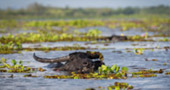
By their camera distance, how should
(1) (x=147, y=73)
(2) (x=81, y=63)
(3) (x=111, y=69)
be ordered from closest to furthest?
Result: (3) (x=111, y=69), (1) (x=147, y=73), (2) (x=81, y=63)

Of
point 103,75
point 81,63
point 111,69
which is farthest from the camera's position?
point 81,63

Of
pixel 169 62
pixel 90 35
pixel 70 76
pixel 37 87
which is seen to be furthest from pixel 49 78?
pixel 90 35

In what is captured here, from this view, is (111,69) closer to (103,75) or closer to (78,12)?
(103,75)

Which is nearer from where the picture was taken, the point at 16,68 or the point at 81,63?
the point at 81,63

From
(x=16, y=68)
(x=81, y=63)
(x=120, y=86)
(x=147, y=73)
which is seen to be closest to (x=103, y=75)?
(x=81, y=63)

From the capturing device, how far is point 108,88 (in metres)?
13.0

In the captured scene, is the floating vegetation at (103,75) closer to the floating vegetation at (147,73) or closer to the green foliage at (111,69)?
the green foliage at (111,69)

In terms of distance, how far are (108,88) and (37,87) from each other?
216cm

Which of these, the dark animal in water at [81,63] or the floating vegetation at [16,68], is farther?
the floating vegetation at [16,68]

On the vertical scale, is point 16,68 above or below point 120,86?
above

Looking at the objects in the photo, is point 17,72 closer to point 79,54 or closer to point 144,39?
point 79,54

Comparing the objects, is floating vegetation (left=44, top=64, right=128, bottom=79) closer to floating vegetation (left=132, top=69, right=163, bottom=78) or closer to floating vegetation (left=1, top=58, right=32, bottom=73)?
floating vegetation (left=132, top=69, right=163, bottom=78)

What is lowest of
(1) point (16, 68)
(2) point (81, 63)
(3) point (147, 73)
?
(3) point (147, 73)

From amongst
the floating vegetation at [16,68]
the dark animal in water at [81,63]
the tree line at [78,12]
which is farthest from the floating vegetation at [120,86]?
the tree line at [78,12]
